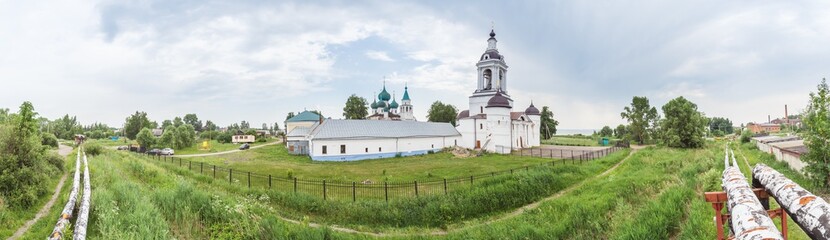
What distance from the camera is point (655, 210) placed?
680 centimetres

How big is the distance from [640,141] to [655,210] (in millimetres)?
51749

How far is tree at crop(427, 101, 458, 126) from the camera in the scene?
218ft

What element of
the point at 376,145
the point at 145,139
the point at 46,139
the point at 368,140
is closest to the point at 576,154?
the point at 376,145

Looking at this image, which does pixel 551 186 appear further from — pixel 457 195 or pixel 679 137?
pixel 679 137

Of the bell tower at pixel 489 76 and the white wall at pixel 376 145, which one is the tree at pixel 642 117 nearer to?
the bell tower at pixel 489 76

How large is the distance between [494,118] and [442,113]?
30960 mm

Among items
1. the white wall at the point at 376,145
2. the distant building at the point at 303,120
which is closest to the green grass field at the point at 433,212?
the white wall at the point at 376,145

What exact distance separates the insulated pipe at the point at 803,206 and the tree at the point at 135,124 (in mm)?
80696

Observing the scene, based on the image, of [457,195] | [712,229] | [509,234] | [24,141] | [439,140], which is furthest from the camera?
[439,140]

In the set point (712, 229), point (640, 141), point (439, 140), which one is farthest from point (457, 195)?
point (640, 141)

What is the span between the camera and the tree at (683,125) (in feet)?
105

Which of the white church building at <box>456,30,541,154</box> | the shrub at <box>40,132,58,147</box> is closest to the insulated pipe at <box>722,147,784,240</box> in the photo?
the shrub at <box>40,132,58,147</box>

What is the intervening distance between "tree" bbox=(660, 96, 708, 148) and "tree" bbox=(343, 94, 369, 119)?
47853mm

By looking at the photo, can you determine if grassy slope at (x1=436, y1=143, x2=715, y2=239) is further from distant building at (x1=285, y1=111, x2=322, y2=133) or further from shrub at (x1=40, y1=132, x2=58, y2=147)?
distant building at (x1=285, y1=111, x2=322, y2=133)
